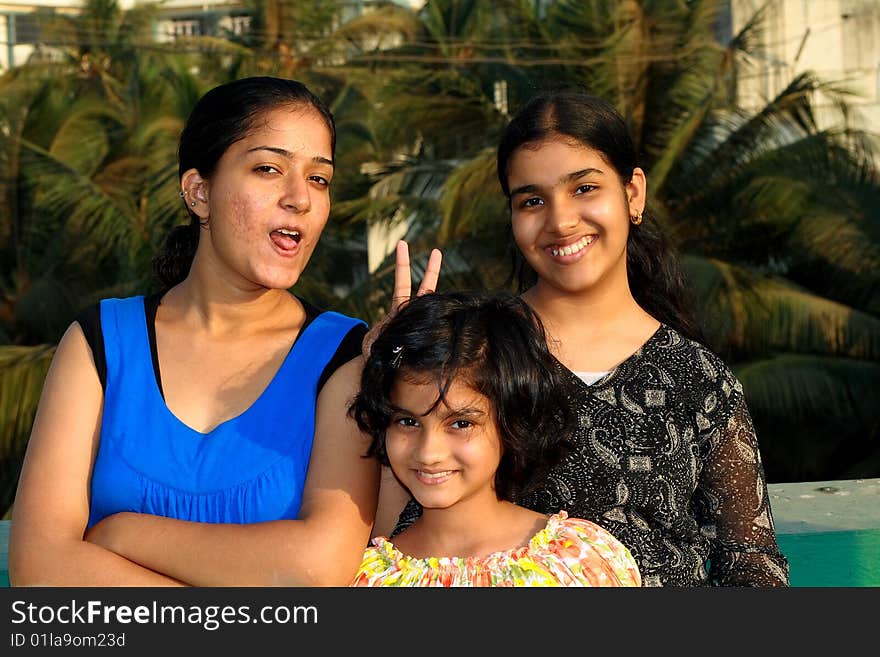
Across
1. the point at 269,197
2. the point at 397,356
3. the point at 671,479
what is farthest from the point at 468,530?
the point at 269,197

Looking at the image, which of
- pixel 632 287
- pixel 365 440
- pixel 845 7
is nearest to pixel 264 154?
pixel 365 440

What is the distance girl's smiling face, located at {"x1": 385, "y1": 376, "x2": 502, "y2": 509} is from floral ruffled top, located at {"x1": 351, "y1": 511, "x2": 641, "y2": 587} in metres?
0.15

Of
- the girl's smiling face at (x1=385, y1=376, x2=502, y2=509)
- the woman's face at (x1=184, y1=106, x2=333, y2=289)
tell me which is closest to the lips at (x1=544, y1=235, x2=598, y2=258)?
the girl's smiling face at (x1=385, y1=376, x2=502, y2=509)

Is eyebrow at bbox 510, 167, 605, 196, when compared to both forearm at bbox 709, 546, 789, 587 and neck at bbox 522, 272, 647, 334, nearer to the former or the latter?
neck at bbox 522, 272, 647, 334

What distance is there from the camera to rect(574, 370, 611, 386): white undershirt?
3.21m

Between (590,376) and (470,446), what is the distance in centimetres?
51

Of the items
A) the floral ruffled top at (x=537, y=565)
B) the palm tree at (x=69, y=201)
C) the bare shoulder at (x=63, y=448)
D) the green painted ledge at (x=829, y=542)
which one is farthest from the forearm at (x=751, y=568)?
the palm tree at (x=69, y=201)

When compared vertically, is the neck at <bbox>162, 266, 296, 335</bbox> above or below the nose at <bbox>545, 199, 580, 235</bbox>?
below

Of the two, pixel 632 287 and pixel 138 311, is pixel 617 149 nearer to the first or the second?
pixel 632 287

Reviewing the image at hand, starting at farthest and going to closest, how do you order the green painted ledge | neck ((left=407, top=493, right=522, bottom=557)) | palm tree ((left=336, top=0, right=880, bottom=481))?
1. palm tree ((left=336, top=0, right=880, bottom=481))
2. the green painted ledge
3. neck ((left=407, top=493, right=522, bottom=557))

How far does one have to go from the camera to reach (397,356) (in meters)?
2.86

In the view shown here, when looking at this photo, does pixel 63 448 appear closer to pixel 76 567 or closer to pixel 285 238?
pixel 76 567

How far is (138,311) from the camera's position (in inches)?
122

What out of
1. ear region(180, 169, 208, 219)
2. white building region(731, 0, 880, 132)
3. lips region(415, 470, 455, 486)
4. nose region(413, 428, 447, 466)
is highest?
white building region(731, 0, 880, 132)
